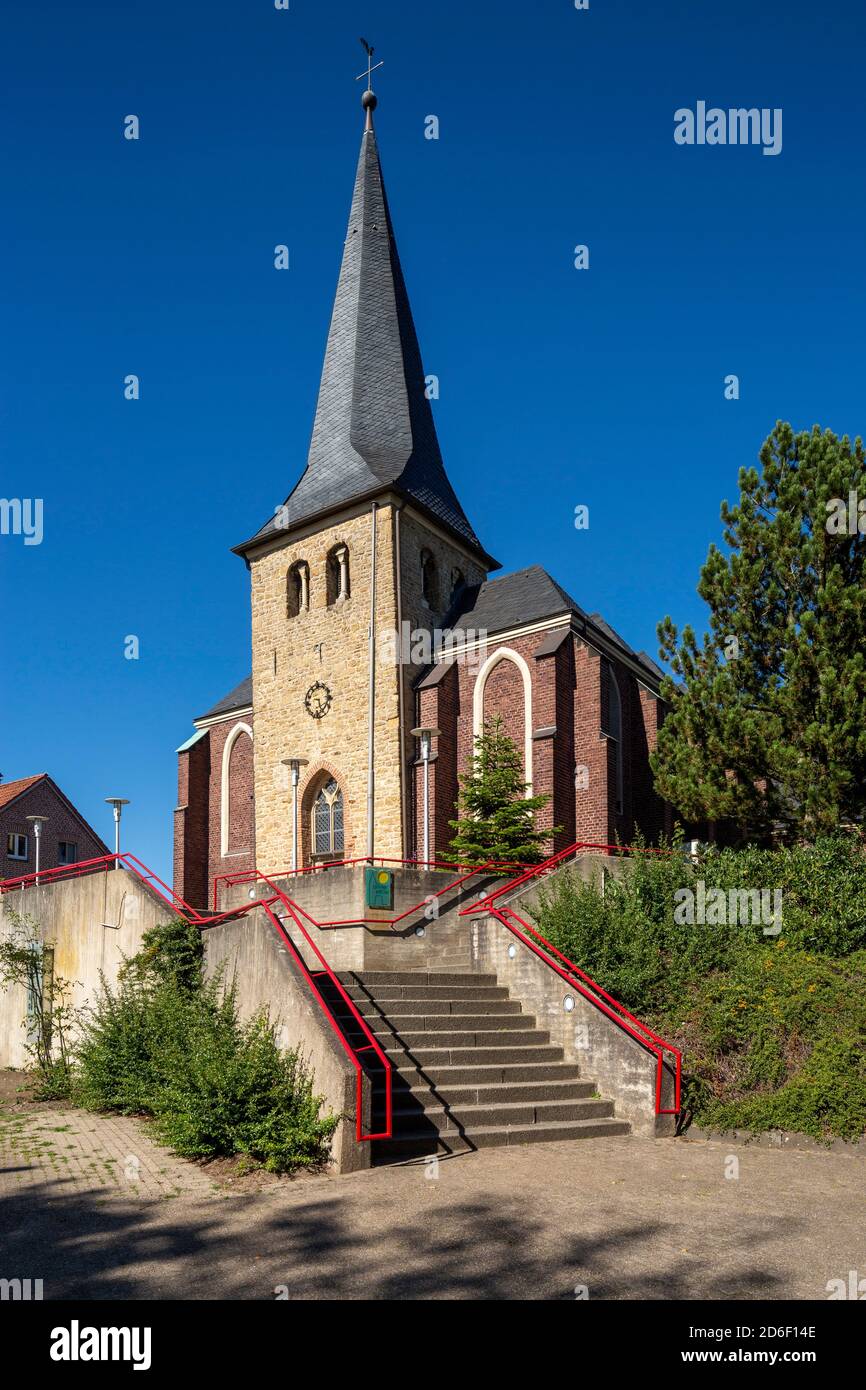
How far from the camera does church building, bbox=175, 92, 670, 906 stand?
2366 centimetres

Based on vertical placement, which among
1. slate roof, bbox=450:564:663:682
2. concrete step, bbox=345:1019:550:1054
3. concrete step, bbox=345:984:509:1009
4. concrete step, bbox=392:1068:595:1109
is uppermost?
slate roof, bbox=450:564:663:682

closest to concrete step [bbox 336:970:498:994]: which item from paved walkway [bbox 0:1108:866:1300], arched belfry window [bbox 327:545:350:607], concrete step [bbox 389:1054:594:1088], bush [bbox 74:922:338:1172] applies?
bush [bbox 74:922:338:1172]

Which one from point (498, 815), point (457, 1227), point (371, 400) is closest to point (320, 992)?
point (457, 1227)

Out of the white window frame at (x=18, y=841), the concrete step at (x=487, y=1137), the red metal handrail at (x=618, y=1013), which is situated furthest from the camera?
the white window frame at (x=18, y=841)

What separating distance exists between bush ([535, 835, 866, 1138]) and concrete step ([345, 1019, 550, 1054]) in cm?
122

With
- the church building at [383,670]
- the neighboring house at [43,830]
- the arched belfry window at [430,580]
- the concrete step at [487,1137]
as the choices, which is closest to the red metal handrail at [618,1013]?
the concrete step at [487,1137]

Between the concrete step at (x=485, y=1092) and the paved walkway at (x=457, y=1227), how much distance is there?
2.88 ft

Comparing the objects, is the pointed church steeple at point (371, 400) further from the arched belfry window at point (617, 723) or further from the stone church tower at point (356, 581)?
the arched belfry window at point (617, 723)

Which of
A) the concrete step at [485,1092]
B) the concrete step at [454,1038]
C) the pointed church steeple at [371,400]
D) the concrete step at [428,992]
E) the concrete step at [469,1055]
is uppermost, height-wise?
the pointed church steeple at [371,400]

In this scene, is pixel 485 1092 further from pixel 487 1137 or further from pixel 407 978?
pixel 407 978

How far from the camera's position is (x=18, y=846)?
139 ft

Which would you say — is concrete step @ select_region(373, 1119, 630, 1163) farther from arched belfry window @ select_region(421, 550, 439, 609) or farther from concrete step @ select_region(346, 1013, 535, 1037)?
arched belfry window @ select_region(421, 550, 439, 609)

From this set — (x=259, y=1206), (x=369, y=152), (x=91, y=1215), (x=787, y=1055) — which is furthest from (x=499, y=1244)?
(x=369, y=152)

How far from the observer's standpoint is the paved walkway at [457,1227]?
5594 millimetres
